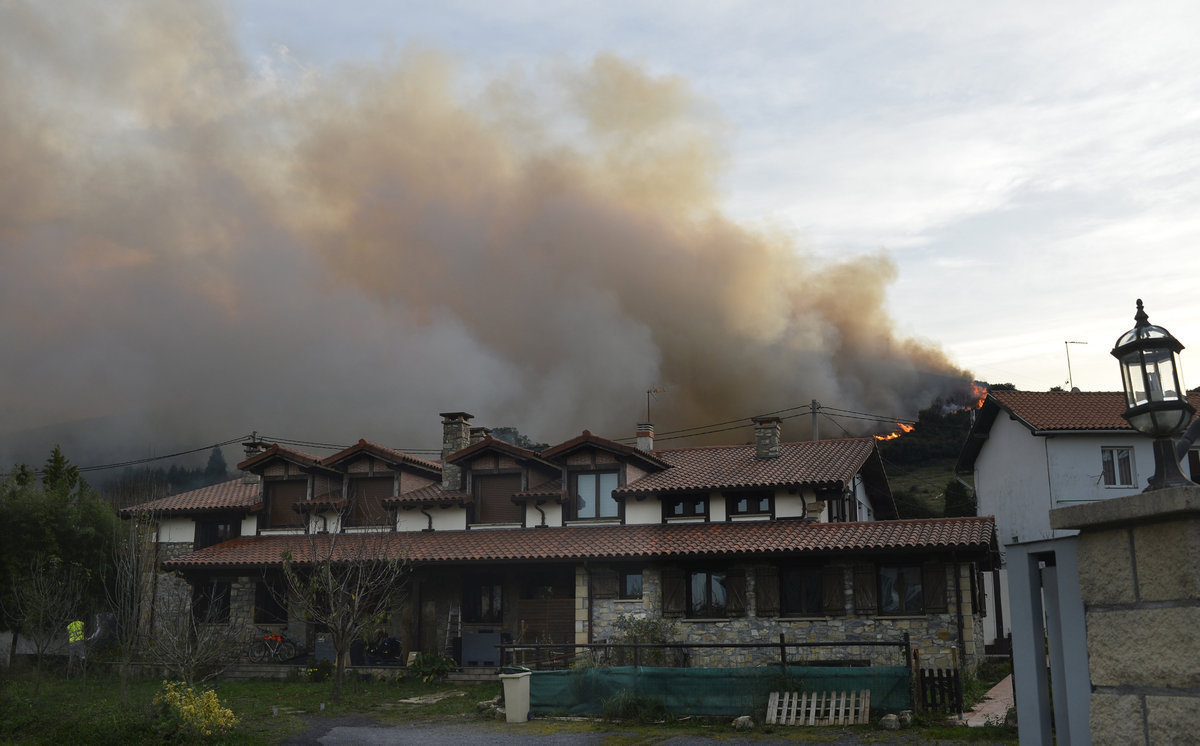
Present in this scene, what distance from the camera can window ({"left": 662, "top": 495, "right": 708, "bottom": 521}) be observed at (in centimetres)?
2983

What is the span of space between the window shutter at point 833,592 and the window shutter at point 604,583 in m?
6.19

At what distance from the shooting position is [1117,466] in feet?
115

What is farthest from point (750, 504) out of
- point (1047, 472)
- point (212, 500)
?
point (212, 500)

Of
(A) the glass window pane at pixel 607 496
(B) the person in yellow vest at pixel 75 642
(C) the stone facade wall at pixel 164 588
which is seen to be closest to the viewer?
(B) the person in yellow vest at pixel 75 642

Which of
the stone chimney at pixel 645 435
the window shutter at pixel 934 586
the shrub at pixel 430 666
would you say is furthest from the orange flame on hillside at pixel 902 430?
the shrub at pixel 430 666

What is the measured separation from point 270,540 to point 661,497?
1450 cm

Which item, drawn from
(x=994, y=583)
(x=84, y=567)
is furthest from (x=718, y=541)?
(x=84, y=567)

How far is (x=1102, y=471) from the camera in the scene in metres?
35.0

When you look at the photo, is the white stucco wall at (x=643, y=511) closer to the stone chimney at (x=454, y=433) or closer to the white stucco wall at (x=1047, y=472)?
the stone chimney at (x=454, y=433)

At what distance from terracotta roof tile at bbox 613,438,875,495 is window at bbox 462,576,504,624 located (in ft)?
16.5

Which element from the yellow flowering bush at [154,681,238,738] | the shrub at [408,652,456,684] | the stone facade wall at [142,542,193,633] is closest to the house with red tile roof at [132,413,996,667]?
the stone facade wall at [142,542,193,633]

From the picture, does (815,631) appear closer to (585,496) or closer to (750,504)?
(750,504)

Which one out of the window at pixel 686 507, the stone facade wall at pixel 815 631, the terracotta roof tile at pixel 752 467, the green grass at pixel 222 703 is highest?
the terracotta roof tile at pixel 752 467

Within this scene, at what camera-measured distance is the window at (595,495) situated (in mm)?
31062
